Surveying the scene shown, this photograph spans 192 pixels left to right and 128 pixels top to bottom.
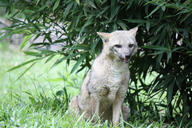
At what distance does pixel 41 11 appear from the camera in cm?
476

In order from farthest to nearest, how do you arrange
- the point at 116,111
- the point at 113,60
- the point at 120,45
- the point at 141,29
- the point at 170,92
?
1. the point at 141,29
2. the point at 170,92
3. the point at 116,111
4. the point at 113,60
5. the point at 120,45

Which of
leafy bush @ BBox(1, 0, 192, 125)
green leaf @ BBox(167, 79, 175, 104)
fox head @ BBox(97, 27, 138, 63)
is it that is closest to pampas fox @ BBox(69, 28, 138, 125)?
fox head @ BBox(97, 27, 138, 63)

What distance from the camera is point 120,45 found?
3.67 meters

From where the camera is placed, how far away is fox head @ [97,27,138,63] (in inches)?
143

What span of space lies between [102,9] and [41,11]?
36.7 inches

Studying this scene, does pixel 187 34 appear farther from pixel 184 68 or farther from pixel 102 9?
pixel 102 9

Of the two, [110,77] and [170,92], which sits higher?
[110,77]

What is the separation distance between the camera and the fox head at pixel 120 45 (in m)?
3.63

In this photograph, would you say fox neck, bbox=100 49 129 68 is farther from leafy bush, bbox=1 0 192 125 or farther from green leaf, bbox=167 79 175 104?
green leaf, bbox=167 79 175 104

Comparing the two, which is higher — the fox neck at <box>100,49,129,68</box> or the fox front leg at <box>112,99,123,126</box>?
the fox neck at <box>100,49,129,68</box>

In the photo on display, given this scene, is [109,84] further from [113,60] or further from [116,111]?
[116,111]

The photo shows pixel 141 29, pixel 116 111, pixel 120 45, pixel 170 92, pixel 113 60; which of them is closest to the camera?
pixel 120 45

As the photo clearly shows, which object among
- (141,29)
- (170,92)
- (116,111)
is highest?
(141,29)

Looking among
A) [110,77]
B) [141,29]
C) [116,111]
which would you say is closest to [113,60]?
[110,77]
